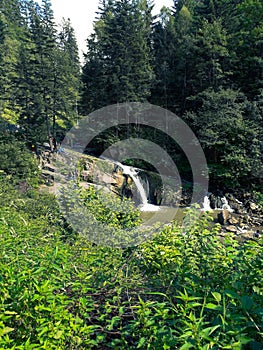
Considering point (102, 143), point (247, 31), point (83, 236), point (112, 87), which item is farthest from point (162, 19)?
point (83, 236)

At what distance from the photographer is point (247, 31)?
811 inches

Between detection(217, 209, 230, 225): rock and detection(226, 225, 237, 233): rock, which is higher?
detection(217, 209, 230, 225): rock

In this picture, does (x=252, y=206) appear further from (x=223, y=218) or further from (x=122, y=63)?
(x=122, y=63)

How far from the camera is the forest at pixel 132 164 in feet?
4.90

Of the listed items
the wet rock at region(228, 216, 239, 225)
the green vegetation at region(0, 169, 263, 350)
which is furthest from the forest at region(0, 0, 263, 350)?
the wet rock at region(228, 216, 239, 225)

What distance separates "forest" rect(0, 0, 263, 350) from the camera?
1493 millimetres

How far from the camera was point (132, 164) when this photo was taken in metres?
19.3

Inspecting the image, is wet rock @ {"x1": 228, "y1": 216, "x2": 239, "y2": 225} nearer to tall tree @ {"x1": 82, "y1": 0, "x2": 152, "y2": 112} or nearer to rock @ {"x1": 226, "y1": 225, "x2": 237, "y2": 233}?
rock @ {"x1": 226, "y1": 225, "x2": 237, "y2": 233}

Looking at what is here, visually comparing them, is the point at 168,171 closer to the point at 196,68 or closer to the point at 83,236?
the point at 196,68

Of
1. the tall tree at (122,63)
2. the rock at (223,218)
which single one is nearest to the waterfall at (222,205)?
the rock at (223,218)

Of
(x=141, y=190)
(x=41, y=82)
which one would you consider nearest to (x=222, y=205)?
(x=141, y=190)

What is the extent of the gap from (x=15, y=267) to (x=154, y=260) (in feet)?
3.99

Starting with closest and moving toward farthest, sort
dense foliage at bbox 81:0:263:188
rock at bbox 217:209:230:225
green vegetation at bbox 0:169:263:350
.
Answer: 1. green vegetation at bbox 0:169:263:350
2. rock at bbox 217:209:230:225
3. dense foliage at bbox 81:0:263:188

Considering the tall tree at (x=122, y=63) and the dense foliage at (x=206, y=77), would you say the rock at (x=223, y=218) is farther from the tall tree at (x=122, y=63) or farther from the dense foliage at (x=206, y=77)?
the tall tree at (x=122, y=63)
